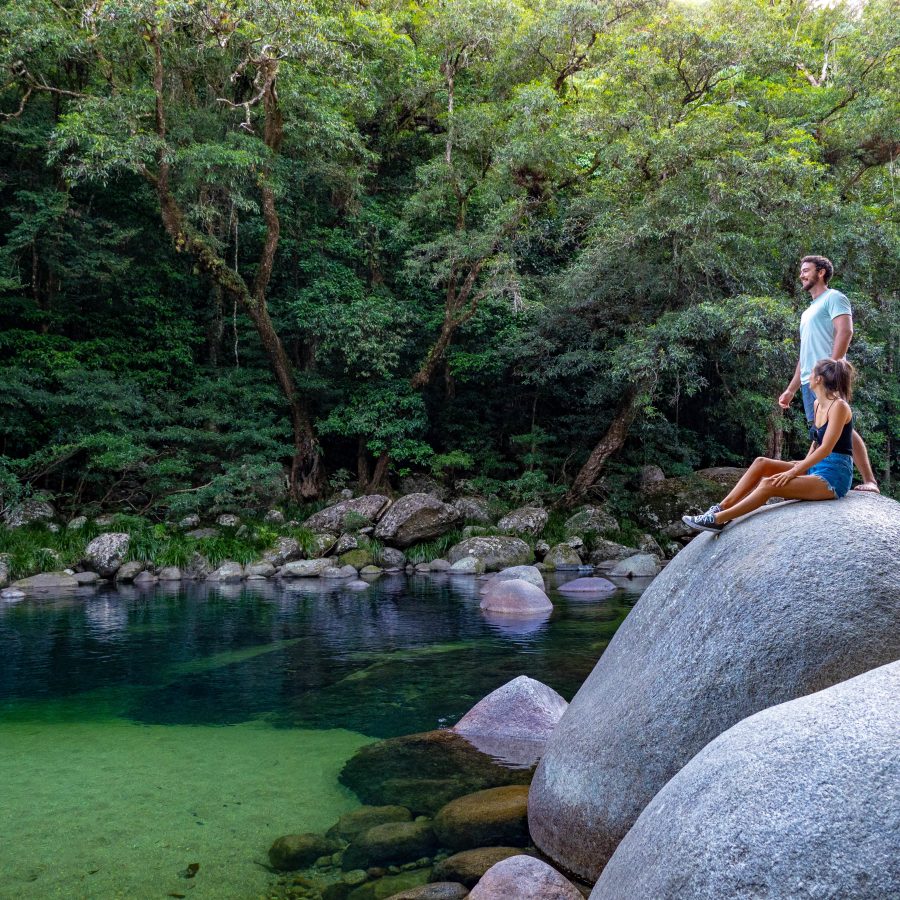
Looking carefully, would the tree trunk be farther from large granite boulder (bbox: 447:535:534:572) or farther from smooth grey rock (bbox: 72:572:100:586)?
smooth grey rock (bbox: 72:572:100:586)

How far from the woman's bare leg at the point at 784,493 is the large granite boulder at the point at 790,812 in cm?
172

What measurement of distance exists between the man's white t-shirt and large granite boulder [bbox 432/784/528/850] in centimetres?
310

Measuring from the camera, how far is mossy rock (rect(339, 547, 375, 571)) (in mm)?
16016

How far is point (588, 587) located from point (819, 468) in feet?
31.9

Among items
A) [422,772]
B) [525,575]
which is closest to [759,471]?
[422,772]

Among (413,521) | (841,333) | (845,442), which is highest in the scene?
(841,333)

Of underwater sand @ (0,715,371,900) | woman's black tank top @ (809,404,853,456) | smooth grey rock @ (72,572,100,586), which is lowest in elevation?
smooth grey rock @ (72,572,100,586)

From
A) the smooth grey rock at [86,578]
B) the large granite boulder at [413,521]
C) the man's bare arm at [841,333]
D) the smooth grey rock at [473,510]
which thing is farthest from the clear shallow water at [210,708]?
the smooth grey rock at [473,510]

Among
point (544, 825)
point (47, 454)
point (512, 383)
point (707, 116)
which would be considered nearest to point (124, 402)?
point (47, 454)

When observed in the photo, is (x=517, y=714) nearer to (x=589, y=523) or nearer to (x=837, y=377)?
(x=837, y=377)

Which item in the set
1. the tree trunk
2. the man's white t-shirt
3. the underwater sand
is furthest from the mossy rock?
the man's white t-shirt

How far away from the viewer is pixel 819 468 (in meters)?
3.85

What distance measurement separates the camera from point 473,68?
20.5 m

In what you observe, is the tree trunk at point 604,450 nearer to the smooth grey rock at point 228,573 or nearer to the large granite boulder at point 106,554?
the smooth grey rock at point 228,573
